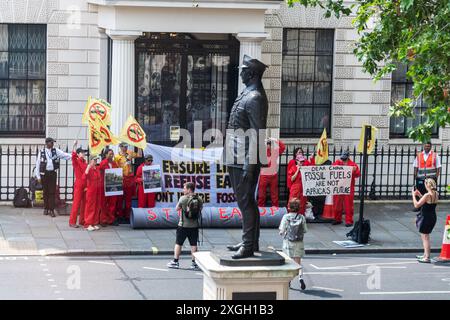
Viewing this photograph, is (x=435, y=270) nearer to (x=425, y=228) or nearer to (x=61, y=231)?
(x=425, y=228)

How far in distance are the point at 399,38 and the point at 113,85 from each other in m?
7.32

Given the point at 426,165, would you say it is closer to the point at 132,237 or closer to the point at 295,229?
the point at 132,237

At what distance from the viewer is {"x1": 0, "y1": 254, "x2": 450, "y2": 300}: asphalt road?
1753cm

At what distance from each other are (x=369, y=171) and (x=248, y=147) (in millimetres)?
14849

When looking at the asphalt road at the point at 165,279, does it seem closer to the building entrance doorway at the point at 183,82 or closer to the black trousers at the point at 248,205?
the black trousers at the point at 248,205

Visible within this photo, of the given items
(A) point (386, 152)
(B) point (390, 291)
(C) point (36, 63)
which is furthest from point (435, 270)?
(C) point (36, 63)

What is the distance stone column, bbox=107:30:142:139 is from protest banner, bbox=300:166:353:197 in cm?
429

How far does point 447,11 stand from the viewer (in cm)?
1738

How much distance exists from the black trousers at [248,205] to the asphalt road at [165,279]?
4.04m

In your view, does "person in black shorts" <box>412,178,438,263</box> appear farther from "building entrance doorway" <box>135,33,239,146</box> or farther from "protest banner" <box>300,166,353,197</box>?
"building entrance doorway" <box>135,33,239,146</box>

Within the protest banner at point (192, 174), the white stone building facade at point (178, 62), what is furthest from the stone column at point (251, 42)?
the protest banner at point (192, 174)

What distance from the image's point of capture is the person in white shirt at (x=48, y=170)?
23.8 metres

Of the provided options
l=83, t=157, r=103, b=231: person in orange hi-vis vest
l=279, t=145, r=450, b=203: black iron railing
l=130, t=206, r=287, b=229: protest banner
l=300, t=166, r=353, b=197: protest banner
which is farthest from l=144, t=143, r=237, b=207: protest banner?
l=279, t=145, r=450, b=203: black iron railing

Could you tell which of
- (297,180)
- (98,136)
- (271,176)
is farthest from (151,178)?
(297,180)
